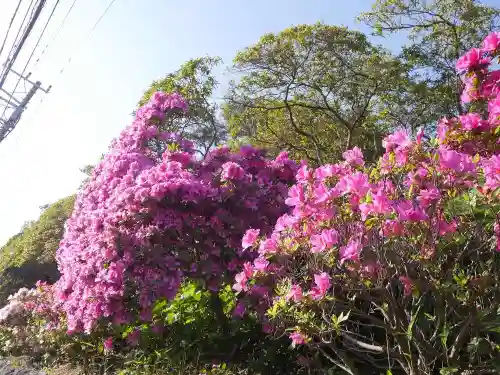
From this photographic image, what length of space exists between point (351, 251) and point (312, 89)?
37.2 ft

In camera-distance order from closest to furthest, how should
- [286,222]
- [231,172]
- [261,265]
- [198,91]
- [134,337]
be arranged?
[286,222] < [261,265] < [231,172] < [134,337] < [198,91]

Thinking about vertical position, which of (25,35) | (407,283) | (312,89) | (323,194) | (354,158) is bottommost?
(407,283)

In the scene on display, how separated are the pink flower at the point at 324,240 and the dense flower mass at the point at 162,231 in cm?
177

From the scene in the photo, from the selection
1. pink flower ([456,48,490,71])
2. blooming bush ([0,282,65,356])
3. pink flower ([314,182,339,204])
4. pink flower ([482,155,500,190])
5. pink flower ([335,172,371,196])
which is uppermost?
pink flower ([456,48,490,71])

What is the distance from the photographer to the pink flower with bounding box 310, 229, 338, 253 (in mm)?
2230

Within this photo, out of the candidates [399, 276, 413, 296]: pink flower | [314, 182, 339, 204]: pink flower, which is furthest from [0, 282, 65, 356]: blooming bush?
[399, 276, 413, 296]: pink flower

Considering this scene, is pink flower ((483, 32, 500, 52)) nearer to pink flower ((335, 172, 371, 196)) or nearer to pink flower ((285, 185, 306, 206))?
pink flower ((335, 172, 371, 196))

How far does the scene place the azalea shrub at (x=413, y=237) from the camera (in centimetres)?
217

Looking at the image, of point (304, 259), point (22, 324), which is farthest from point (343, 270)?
point (22, 324)

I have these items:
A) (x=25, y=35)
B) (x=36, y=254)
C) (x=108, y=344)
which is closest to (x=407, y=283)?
(x=108, y=344)

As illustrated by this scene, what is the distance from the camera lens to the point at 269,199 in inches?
172

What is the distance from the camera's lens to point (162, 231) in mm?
3875

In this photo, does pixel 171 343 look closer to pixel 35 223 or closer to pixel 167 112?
pixel 167 112

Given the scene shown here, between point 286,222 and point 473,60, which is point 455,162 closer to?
point 473,60
